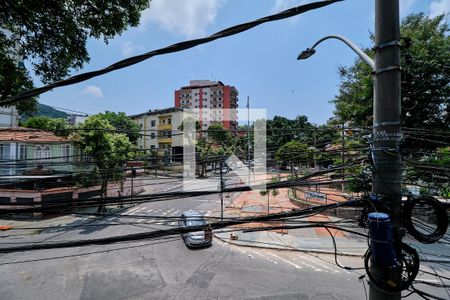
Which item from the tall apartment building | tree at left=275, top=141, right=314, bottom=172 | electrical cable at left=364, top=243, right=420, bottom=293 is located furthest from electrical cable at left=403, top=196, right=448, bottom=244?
the tall apartment building

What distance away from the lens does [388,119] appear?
8.67 ft

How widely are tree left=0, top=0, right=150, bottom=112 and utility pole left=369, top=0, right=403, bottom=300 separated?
4.82 metres

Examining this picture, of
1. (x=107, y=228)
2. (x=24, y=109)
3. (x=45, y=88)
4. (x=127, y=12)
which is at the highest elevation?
(x=127, y=12)

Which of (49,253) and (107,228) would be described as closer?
(49,253)

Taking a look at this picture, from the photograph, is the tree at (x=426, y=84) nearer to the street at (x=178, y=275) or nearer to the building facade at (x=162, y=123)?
the street at (x=178, y=275)

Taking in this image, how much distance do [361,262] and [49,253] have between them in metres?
15.5

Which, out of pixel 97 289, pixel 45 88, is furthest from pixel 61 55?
pixel 97 289

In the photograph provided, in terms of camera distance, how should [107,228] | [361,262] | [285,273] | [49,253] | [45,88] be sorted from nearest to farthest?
[45,88]
[285,273]
[361,262]
[49,253]
[107,228]

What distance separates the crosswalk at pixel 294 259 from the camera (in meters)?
10.8

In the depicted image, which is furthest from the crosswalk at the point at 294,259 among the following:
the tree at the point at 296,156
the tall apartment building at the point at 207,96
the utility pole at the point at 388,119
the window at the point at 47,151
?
the tall apartment building at the point at 207,96

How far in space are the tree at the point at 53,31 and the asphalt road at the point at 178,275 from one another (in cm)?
386

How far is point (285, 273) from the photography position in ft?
33.7

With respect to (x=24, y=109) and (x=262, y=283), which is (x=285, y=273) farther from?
(x=24, y=109)

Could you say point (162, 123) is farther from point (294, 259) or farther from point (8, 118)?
point (294, 259)
